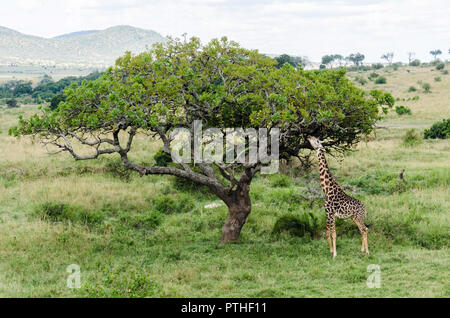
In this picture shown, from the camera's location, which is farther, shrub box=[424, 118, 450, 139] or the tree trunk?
shrub box=[424, 118, 450, 139]

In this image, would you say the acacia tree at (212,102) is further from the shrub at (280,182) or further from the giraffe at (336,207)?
the shrub at (280,182)

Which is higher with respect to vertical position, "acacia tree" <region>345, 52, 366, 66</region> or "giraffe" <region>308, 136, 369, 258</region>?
"acacia tree" <region>345, 52, 366, 66</region>

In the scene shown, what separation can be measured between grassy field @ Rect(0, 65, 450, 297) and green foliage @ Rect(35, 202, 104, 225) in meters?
0.05

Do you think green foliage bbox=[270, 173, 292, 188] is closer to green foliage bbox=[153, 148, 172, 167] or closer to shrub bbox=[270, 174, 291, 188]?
shrub bbox=[270, 174, 291, 188]

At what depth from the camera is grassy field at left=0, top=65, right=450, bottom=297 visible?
1022 cm

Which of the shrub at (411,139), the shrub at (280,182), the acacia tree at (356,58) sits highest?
the acacia tree at (356,58)

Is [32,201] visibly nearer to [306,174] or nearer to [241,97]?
[241,97]

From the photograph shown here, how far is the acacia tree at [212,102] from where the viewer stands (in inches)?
483

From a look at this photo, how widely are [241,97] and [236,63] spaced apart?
1619 mm

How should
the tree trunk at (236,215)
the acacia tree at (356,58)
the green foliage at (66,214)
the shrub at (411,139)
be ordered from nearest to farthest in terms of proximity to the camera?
the tree trunk at (236,215), the green foliage at (66,214), the shrub at (411,139), the acacia tree at (356,58)

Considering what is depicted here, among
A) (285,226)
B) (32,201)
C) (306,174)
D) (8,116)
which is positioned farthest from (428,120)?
(8,116)

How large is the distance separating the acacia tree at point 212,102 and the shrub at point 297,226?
4.15ft

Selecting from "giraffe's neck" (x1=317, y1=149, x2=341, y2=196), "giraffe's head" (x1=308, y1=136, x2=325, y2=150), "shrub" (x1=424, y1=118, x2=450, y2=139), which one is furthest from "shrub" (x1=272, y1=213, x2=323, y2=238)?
"shrub" (x1=424, y1=118, x2=450, y2=139)

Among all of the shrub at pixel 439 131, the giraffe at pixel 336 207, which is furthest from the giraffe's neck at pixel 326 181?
the shrub at pixel 439 131
